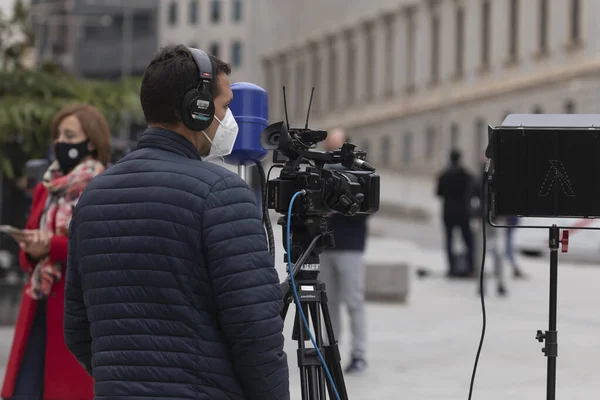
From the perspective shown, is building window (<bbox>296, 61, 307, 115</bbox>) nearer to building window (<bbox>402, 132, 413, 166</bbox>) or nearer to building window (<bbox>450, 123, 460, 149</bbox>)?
building window (<bbox>402, 132, 413, 166</bbox>)

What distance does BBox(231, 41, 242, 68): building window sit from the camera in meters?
Answer: 99.9

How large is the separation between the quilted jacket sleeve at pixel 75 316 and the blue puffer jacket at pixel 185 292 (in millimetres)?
312

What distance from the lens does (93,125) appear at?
7.15 m

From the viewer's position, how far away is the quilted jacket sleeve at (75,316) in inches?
178

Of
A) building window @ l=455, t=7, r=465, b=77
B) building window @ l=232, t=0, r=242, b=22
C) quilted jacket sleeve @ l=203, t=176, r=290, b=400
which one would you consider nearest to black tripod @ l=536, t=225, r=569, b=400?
quilted jacket sleeve @ l=203, t=176, r=290, b=400

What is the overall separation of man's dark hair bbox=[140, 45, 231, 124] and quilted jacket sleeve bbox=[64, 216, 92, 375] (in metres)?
0.55

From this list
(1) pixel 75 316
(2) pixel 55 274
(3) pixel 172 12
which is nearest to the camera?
(1) pixel 75 316

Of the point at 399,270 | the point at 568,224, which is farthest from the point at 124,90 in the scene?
the point at 568,224

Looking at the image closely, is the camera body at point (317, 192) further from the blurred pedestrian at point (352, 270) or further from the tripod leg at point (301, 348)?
the blurred pedestrian at point (352, 270)

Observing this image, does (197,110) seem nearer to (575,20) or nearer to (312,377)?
(312,377)

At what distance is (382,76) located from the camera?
68625 mm

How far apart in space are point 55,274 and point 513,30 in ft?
162

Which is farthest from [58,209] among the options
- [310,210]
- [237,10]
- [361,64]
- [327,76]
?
[237,10]

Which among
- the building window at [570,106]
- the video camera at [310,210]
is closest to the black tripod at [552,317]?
the video camera at [310,210]
